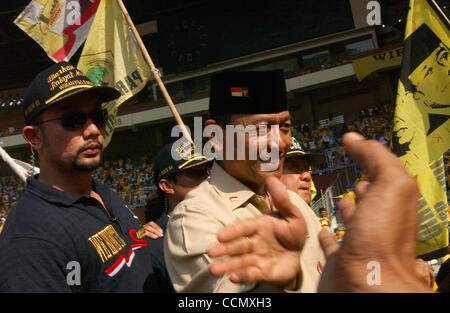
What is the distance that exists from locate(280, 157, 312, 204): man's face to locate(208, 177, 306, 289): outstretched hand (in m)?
2.62

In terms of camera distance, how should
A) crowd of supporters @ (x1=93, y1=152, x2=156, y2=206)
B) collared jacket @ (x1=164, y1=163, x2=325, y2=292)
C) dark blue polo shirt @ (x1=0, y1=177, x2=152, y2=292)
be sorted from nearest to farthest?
collared jacket @ (x1=164, y1=163, x2=325, y2=292)
dark blue polo shirt @ (x1=0, y1=177, x2=152, y2=292)
crowd of supporters @ (x1=93, y1=152, x2=156, y2=206)

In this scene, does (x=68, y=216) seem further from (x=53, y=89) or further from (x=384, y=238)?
(x=384, y=238)

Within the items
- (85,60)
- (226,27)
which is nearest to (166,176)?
(85,60)

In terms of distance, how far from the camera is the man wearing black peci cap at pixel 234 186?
1272 mm

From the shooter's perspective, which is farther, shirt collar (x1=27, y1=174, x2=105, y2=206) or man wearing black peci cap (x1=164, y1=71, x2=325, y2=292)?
shirt collar (x1=27, y1=174, x2=105, y2=206)

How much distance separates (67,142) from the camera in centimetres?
216

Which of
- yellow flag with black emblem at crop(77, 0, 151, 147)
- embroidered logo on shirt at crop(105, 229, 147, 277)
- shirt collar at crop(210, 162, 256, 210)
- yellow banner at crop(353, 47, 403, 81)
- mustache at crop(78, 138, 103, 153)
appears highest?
yellow banner at crop(353, 47, 403, 81)

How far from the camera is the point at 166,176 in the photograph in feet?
11.7

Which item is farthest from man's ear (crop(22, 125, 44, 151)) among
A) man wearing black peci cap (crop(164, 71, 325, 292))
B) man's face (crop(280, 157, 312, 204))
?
man's face (crop(280, 157, 312, 204))

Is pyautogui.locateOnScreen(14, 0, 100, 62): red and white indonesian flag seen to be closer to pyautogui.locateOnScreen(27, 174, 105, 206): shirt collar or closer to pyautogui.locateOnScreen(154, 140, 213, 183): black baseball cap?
pyautogui.locateOnScreen(154, 140, 213, 183): black baseball cap

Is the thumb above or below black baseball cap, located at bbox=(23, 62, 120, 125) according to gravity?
below

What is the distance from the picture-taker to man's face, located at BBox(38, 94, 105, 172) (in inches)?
84.4

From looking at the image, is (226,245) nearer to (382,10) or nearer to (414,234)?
(414,234)

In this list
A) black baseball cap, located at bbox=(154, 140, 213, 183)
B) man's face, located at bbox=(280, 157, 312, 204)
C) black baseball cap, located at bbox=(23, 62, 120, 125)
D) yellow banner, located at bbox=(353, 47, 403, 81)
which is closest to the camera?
black baseball cap, located at bbox=(23, 62, 120, 125)
